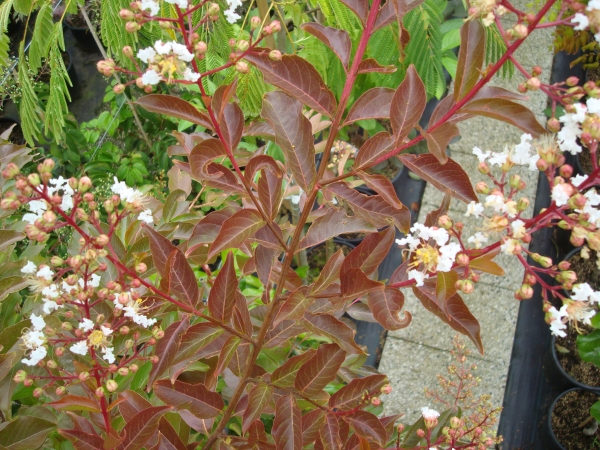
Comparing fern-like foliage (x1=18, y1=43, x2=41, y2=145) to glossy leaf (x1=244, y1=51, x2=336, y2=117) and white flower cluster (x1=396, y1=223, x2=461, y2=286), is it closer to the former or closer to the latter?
glossy leaf (x1=244, y1=51, x2=336, y2=117)

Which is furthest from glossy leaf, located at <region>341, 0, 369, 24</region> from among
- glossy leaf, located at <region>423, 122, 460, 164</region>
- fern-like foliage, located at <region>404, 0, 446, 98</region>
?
fern-like foliage, located at <region>404, 0, 446, 98</region>

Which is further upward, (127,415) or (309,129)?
(309,129)

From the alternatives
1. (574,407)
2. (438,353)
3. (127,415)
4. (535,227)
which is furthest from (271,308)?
(574,407)

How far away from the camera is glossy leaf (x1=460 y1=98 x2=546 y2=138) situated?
71cm

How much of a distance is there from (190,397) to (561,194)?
0.71 meters

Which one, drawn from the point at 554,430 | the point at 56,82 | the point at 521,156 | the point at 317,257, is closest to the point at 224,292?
the point at 521,156

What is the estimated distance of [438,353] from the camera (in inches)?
93.9

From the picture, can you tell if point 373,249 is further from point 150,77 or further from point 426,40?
point 426,40

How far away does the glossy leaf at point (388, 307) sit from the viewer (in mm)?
834

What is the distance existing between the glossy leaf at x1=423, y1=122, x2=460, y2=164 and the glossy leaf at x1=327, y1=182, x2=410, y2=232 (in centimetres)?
17

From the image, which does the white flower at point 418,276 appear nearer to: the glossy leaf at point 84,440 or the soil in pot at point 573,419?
the glossy leaf at point 84,440

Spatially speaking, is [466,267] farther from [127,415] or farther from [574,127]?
[127,415]

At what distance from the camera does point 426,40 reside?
167 cm

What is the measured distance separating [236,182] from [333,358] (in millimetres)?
367
